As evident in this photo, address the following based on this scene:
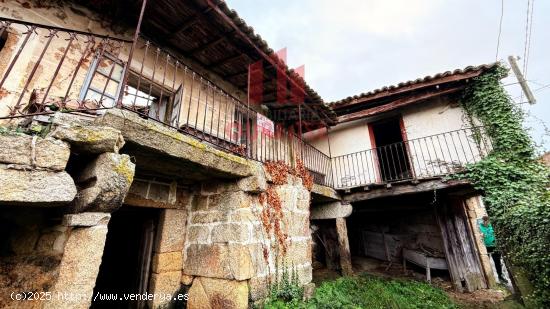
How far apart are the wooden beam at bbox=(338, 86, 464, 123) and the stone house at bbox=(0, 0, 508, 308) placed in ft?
0.15

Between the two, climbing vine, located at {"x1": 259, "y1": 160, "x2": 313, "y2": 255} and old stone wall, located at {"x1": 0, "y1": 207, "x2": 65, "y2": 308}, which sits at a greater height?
climbing vine, located at {"x1": 259, "y1": 160, "x2": 313, "y2": 255}

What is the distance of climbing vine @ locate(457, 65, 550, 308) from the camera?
435 cm

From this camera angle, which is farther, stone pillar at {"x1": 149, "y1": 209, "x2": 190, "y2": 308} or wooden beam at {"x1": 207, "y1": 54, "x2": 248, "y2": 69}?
wooden beam at {"x1": 207, "y1": 54, "x2": 248, "y2": 69}

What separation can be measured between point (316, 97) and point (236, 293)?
4.58m

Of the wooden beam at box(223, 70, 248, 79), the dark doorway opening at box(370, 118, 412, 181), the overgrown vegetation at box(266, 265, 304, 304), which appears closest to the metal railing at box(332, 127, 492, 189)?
the dark doorway opening at box(370, 118, 412, 181)

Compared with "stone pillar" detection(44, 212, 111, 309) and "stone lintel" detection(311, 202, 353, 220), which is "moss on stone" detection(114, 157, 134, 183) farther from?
"stone lintel" detection(311, 202, 353, 220)

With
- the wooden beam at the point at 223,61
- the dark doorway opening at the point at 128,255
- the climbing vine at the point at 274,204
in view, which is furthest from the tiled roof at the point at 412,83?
the dark doorway opening at the point at 128,255

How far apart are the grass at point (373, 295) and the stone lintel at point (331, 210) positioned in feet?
5.48

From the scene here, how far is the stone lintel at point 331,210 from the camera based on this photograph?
7129 mm

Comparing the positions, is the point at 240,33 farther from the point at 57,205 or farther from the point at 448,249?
the point at 448,249

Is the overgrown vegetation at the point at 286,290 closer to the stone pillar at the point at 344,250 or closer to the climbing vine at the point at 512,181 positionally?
the stone pillar at the point at 344,250

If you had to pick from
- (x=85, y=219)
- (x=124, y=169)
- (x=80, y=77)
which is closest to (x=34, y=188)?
(x=85, y=219)

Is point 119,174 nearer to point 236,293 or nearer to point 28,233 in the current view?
point 28,233

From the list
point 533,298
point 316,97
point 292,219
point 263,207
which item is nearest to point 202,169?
point 263,207
